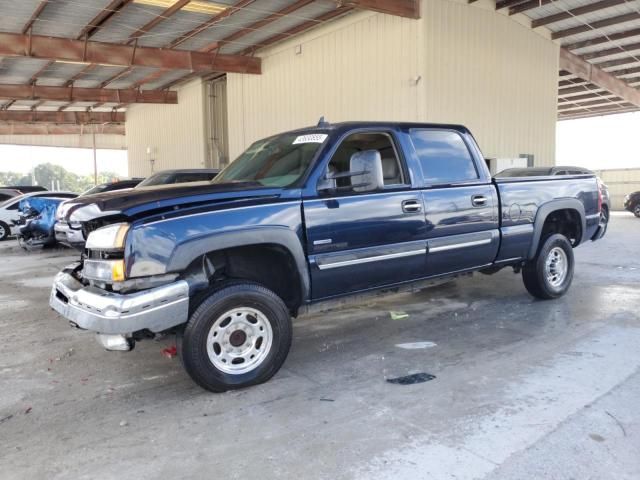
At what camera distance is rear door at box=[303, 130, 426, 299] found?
4.10 metres

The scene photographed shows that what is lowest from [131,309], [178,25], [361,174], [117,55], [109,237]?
[131,309]

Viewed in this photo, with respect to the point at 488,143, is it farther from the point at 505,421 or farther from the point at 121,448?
the point at 121,448

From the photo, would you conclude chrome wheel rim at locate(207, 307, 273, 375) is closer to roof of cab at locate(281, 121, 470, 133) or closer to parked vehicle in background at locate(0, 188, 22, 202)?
roof of cab at locate(281, 121, 470, 133)

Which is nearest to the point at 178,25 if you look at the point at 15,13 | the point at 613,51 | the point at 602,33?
the point at 15,13

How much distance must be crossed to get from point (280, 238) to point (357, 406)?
131 cm

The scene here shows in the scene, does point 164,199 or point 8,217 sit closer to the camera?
point 164,199

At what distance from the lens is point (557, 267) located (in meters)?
6.32

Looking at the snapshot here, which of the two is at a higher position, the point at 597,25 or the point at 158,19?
the point at 597,25

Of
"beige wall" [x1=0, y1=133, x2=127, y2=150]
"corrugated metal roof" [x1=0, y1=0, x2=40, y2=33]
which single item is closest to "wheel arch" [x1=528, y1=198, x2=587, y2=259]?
"corrugated metal roof" [x1=0, y1=0, x2=40, y2=33]

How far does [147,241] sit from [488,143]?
1236 cm

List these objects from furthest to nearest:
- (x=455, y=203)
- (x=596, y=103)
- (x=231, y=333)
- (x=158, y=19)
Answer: (x=596, y=103) → (x=158, y=19) → (x=455, y=203) → (x=231, y=333)

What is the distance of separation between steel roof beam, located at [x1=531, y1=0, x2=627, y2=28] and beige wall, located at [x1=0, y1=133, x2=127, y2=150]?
29.9 meters

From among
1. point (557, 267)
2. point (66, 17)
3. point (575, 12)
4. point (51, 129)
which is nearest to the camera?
point (557, 267)

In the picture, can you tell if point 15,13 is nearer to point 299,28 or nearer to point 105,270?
point 299,28
